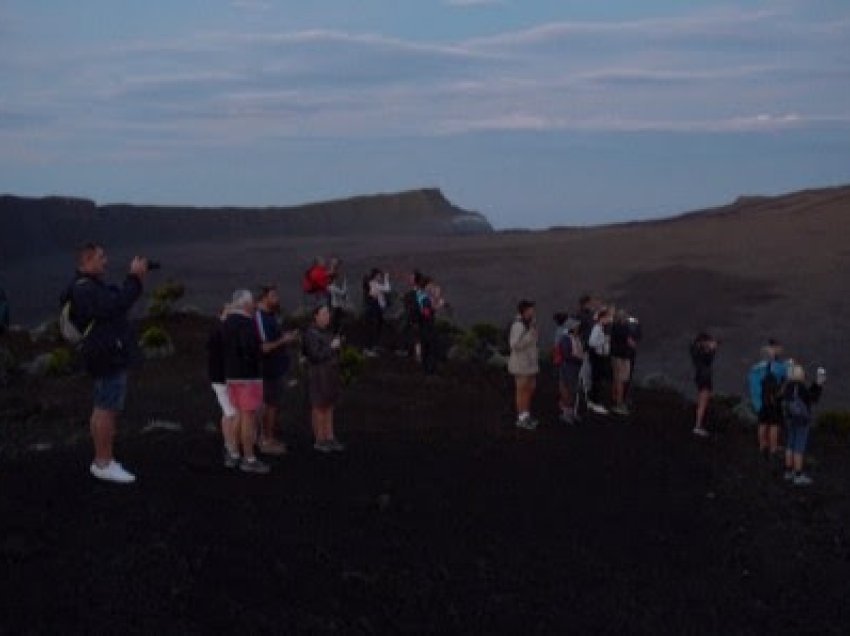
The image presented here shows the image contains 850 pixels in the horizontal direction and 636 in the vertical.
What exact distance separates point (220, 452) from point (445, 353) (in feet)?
41.7

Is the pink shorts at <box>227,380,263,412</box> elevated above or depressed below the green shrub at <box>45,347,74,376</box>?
above

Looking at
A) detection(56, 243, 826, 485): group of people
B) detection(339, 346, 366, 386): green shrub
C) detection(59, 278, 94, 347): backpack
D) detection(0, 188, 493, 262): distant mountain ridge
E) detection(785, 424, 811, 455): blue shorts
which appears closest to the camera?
detection(59, 278, 94, 347): backpack

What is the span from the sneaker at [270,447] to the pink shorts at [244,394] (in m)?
1.50

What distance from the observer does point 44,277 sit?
60156 millimetres

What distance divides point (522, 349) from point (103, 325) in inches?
270

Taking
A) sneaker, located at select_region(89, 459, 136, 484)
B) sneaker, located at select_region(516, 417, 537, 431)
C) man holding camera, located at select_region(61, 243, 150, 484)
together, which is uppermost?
man holding camera, located at select_region(61, 243, 150, 484)

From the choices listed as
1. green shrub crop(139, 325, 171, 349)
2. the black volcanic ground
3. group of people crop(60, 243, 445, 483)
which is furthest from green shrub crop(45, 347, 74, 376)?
the black volcanic ground

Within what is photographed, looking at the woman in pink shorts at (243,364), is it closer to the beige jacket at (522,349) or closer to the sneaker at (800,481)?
the beige jacket at (522,349)

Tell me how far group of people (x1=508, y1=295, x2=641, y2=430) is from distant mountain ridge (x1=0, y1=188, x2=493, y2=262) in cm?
5041

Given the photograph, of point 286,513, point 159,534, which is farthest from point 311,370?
point 159,534

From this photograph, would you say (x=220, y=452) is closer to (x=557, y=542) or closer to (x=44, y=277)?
(x=557, y=542)

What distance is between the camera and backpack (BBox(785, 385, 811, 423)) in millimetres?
16188

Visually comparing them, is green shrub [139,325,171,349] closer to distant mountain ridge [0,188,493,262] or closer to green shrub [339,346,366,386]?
green shrub [339,346,366,386]

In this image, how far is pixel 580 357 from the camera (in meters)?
18.0
